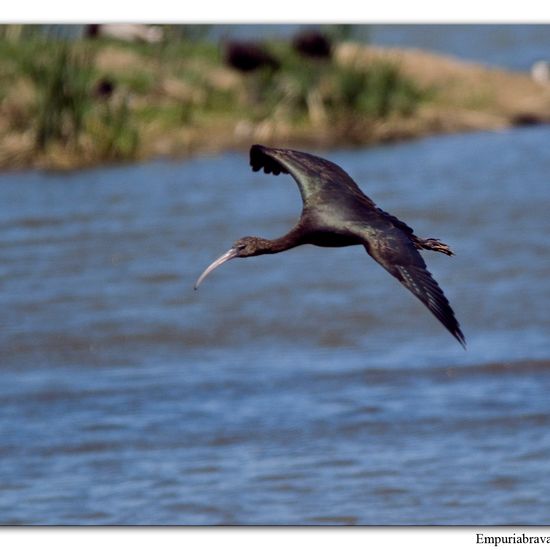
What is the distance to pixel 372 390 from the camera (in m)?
Result: 9.30

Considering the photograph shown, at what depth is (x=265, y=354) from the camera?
10.2 metres

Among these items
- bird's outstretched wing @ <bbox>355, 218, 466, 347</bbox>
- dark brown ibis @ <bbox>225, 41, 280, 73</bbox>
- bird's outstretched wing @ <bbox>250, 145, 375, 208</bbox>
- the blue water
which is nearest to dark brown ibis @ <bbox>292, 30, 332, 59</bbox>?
dark brown ibis @ <bbox>225, 41, 280, 73</bbox>

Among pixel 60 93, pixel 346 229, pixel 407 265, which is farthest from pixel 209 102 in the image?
pixel 407 265

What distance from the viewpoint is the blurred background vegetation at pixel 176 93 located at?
1428cm

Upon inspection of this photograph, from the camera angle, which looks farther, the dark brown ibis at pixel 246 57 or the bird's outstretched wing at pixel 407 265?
the dark brown ibis at pixel 246 57

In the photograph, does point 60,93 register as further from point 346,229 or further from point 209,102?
point 346,229

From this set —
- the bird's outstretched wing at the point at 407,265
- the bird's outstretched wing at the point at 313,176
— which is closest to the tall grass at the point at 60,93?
the bird's outstretched wing at the point at 313,176

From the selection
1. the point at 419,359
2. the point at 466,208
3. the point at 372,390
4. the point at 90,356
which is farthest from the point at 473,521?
the point at 466,208

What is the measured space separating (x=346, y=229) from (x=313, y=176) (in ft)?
1.38

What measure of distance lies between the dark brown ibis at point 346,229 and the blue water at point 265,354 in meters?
2.11

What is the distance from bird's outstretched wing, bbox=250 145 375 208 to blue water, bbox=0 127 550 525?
2220 millimetres

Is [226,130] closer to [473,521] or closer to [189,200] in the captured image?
[189,200]

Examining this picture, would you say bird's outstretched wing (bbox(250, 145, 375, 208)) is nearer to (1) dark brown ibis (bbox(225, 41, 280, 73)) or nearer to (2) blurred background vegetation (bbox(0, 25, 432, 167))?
(2) blurred background vegetation (bbox(0, 25, 432, 167))

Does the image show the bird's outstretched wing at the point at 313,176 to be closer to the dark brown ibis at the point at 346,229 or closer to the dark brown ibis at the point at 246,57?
the dark brown ibis at the point at 346,229
